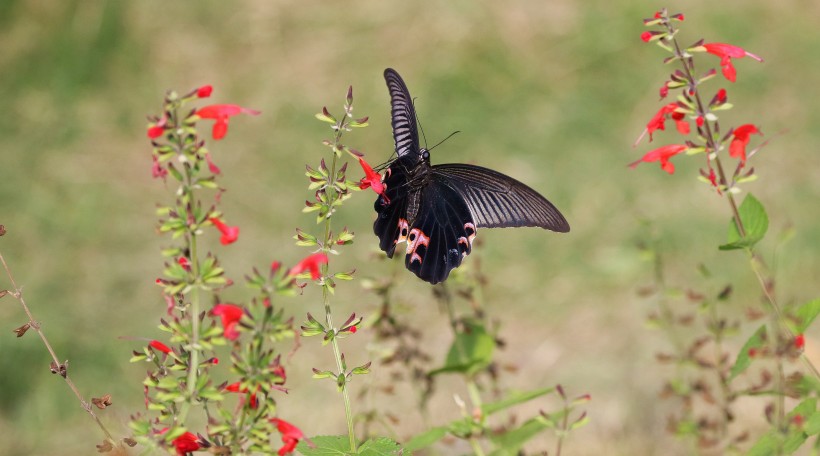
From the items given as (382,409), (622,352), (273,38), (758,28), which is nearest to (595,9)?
(758,28)

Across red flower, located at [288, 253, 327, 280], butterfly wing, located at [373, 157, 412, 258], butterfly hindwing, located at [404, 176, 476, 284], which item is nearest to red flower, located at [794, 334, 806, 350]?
butterfly hindwing, located at [404, 176, 476, 284]

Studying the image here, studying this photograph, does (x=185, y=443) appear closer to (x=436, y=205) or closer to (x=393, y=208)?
(x=393, y=208)

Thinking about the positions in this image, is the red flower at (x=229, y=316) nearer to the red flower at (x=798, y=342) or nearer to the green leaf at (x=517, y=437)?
the green leaf at (x=517, y=437)

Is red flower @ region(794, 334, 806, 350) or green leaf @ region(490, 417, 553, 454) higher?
red flower @ region(794, 334, 806, 350)

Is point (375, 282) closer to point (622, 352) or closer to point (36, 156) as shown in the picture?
point (622, 352)

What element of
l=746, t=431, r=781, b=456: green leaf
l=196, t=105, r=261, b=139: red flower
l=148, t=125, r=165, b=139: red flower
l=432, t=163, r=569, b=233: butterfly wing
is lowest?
l=746, t=431, r=781, b=456: green leaf

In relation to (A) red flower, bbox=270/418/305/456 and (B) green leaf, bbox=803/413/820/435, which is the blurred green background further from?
(A) red flower, bbox=270/418/305/456

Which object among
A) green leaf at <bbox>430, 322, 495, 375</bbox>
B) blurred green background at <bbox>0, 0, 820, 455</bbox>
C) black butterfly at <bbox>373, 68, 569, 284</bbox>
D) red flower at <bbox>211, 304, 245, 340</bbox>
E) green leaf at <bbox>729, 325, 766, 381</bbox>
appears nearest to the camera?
red flower at <bbox>211, 304, 245, 340</bbox>
